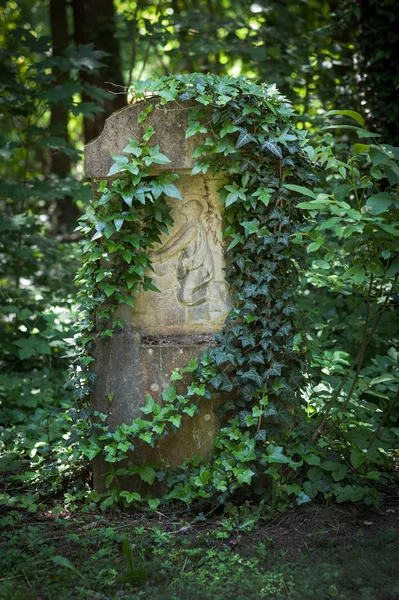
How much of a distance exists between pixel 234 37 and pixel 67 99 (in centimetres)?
224

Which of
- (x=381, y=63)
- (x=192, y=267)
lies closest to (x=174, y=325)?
(x=192, y=267)

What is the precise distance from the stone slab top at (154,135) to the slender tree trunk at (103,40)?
518 cm

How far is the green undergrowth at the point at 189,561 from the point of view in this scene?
9.79ft

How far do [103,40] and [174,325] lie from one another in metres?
6.18

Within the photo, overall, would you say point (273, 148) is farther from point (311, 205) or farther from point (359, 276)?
point (359, 276)

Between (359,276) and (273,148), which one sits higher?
(273,148)

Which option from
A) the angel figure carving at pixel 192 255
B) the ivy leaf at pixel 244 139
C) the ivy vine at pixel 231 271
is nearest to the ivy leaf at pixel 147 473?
the ivy vine at pixel 231 271

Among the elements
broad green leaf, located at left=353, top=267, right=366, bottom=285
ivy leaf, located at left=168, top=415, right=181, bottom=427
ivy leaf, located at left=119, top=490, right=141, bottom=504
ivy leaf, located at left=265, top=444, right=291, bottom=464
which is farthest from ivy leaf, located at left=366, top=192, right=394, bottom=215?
ivy leaf, located at left=119, top=490, right=141, bottom=504

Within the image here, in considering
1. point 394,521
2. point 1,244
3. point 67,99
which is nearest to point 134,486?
point 394,521

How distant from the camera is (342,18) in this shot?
6.84 m

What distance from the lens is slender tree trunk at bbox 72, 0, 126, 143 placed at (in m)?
8.80

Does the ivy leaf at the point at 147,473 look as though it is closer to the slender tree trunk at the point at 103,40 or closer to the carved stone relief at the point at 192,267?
the carved stone relief at the point at 192,267

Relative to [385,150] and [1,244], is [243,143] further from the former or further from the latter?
[1,244]

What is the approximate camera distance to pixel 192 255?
4.05 meters
